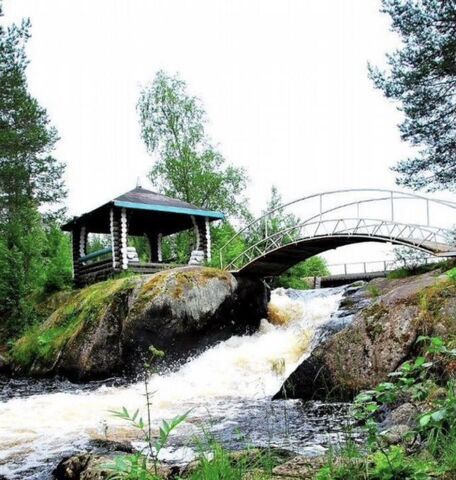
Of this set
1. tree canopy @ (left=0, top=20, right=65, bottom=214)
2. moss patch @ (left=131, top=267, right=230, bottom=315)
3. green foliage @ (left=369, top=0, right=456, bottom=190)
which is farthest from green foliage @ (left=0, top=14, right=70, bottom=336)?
green foliage @ (left=369, top=0, right=456, bottom=190)

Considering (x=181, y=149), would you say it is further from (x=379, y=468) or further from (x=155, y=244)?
(x=379, y=468)

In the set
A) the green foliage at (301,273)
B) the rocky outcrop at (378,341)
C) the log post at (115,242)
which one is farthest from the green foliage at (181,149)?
the rocky outcrop at (378,341)

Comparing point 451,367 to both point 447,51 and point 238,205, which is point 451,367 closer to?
point 447,51

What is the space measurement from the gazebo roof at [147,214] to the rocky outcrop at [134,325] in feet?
9.39

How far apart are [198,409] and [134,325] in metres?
4.39

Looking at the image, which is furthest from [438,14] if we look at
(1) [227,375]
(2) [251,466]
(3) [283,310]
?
(2) [251,466]

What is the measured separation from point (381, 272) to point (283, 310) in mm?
10798

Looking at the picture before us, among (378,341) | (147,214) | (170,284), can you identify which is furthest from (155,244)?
(378,341)

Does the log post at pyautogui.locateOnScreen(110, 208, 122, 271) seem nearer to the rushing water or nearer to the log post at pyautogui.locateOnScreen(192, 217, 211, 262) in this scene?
the log post at pyautogui.locateOnScreen(192, 217, 211, 262)

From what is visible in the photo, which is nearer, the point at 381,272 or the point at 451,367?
the point at 451,367

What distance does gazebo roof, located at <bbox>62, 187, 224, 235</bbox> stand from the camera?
16.3 metres

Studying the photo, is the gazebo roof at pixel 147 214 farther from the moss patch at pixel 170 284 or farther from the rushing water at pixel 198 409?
the rushing water at pixel 198 409

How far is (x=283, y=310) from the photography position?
16609 mm

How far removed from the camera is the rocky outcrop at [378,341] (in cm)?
711
